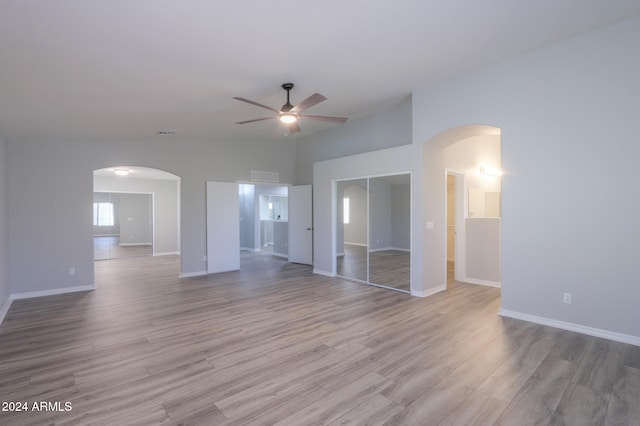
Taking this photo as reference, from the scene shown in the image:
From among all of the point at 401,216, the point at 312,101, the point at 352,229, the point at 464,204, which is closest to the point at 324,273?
the point at 352,229

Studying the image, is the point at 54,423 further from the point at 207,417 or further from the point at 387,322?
the point at 387,322

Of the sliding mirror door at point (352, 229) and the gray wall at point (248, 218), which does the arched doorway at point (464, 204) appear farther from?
the gray wall at point (248, 218)

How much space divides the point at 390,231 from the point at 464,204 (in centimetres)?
164

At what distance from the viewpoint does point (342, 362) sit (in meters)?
2.78

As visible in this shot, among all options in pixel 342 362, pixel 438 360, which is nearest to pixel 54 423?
Result: pixel 342 362

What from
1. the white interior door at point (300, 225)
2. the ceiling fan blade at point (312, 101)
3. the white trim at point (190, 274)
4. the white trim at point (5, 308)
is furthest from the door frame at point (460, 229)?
the white trim at point (5, 308)

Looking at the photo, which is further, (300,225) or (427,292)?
(300,225)

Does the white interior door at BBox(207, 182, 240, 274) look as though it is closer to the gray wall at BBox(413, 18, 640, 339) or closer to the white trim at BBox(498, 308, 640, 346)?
the gray wall at BBox(413, 18, 640, 339)

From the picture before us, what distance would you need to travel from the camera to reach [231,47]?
2.89 m

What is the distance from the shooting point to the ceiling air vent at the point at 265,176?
755cm

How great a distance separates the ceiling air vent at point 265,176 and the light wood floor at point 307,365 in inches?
142

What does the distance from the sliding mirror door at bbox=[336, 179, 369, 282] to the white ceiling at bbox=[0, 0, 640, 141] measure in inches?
83.5

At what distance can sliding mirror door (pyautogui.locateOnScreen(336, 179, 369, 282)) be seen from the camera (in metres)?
5.97

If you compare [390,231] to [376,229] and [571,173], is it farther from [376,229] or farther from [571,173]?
[571,173]
